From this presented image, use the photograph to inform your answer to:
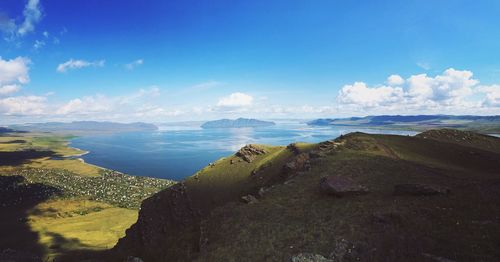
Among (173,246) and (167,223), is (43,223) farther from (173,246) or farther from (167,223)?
(173,246)

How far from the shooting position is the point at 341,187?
148 feet

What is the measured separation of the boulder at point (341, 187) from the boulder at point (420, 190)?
465cm

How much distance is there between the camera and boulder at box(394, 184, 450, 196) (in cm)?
3994

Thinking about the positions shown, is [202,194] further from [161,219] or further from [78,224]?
[78,224]

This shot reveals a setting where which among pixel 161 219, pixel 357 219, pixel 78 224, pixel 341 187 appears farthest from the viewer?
pixel 78 224

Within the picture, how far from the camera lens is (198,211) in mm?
96562

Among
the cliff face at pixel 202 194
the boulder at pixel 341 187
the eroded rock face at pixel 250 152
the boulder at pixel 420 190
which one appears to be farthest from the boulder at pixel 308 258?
the eroded rock face at pixel 250 152

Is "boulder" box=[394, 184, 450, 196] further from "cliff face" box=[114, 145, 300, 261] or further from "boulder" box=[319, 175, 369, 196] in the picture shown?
"cliff face" box=[114, 145, 300, 261]

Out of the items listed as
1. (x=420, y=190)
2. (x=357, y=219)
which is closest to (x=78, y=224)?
(x=357, y=219)

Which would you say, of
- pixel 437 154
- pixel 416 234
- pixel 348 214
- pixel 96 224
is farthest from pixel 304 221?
pixel 96 224

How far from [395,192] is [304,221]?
13637mm

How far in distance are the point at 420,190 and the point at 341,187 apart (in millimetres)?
10010

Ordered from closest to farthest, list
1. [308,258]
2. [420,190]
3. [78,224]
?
[308,258], [420,190], [78,224]

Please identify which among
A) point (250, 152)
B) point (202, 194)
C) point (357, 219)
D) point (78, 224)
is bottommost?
point (78, 224)
